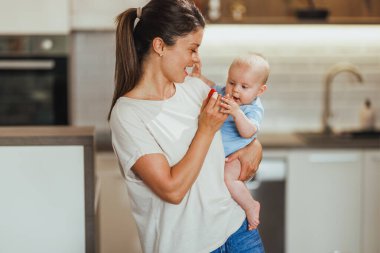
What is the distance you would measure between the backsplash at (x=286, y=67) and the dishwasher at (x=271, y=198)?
0.63 metres

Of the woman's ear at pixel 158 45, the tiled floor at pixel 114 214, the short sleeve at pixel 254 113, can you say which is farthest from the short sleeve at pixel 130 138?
the tiled floor at pixel 114 214

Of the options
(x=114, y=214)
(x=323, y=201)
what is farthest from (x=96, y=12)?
(x=323, y=201)

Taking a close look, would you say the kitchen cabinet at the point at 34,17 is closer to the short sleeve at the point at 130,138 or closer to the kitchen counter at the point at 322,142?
the kitchen counter at the point at 322,142

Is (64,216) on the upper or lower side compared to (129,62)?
lower

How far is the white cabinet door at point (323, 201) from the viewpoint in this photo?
4328mm

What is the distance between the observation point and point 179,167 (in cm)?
217

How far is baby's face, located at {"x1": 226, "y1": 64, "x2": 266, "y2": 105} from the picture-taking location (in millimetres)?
2514

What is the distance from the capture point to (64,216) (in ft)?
8.40

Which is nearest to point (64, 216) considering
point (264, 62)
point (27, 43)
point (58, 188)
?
point (58, 188)

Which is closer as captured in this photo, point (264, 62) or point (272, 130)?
point (264, 62)

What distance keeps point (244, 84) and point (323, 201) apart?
6.70 feet

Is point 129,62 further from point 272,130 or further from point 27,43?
point 272,130

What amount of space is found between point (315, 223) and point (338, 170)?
0.36m

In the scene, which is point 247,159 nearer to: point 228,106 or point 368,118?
point 228,106
